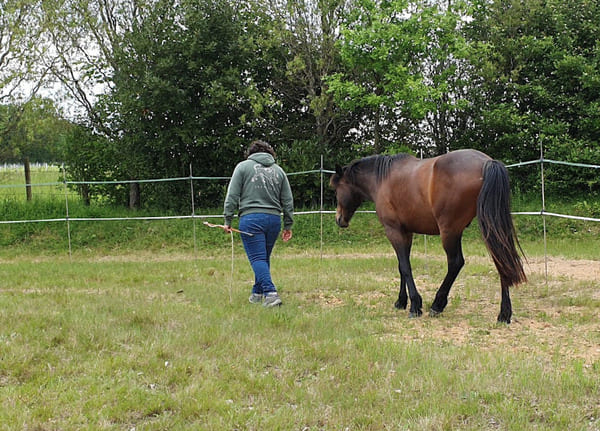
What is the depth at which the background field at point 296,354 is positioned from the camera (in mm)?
3184

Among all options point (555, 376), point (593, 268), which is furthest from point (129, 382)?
point (593, 268)

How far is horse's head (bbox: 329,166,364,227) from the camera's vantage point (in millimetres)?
6742

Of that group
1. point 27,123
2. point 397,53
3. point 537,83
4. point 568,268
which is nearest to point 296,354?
point 568,268

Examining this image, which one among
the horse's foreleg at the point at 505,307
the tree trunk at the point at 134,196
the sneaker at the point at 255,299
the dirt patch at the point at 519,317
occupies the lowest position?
the dirt patch at the point at 519,317

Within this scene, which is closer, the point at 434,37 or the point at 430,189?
the point at 430,189

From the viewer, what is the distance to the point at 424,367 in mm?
3871

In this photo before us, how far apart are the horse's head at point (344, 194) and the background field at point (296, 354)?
97 centimetres

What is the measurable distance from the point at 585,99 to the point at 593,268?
7.51 m

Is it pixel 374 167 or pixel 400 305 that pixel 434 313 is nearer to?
pixel 400 305

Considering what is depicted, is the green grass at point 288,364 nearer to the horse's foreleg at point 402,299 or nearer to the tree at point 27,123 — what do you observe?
the horse's foreleg at point 402,299

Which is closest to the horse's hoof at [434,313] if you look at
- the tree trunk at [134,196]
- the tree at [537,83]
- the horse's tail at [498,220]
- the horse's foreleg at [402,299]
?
the horse's foreleg at [402,299]

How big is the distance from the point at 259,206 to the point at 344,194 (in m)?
1.30

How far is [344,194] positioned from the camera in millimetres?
6812

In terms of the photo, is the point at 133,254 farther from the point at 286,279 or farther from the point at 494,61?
the point at 494,61
